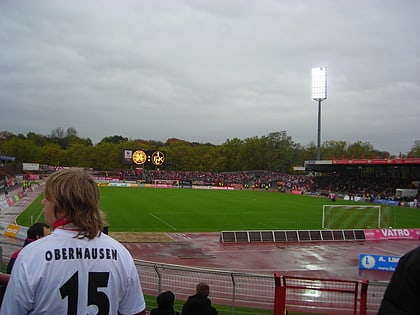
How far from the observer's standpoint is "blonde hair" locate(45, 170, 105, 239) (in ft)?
8.68

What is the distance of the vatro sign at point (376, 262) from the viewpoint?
19375 mm

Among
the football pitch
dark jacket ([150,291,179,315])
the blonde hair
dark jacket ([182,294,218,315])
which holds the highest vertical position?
the blonde hair

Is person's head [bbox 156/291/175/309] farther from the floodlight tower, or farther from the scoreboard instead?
the floodlight tower

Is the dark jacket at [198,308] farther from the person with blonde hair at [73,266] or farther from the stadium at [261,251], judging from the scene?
the person with blonde hair at [73,266]

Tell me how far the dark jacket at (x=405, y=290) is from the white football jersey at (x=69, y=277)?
1.60m

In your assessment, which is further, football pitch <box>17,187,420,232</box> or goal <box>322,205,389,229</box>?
goal <box>322,205,389,229</box>

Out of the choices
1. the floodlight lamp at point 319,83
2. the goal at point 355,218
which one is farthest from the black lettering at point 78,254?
the floodlight lamp at point 319,83

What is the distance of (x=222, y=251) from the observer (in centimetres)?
2325

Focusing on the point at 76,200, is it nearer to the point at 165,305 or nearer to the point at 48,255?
the point at 48,255

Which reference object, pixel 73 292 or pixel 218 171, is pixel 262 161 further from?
pixel 73 292

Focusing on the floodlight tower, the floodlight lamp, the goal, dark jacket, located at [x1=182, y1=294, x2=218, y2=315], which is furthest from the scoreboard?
dark jacket, located at [x1=182, y1=294, x2=218, y2=315]

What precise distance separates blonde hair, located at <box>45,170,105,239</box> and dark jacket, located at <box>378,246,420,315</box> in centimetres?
173

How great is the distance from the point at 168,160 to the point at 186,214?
9909 cm

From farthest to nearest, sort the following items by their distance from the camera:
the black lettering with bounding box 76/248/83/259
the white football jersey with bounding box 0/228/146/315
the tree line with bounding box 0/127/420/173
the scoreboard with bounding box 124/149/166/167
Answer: the tree line with bounding box 0/127/420/173
the scoreboard with bounding box 124/149/166/167
the black lettering with bounding box 76/248/83/259
the white football jersey with bounding box 0/228/146/315
